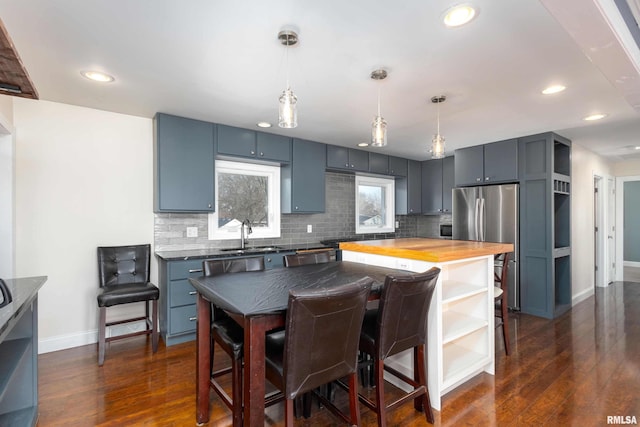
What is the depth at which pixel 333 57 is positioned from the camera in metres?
2.07

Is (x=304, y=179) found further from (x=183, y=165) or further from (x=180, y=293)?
(x=180, y=293)

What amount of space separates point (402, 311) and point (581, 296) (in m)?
4.59

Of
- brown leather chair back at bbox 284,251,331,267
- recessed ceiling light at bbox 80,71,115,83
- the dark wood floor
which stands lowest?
the dark wood floor

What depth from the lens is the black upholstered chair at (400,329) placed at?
1671 mm

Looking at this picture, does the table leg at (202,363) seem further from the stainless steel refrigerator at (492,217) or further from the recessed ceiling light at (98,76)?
the stainless steel refrigerator at (492,217)

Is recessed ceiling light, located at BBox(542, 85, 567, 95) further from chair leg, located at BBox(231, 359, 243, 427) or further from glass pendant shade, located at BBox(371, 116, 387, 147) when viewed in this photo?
chair leg, located at BBox(231, 359, 243, 427)

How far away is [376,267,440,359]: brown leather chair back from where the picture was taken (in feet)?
5.45

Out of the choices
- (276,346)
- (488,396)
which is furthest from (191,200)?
(488,396)

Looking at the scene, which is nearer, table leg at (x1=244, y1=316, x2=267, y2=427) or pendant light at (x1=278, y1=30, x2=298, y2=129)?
table leg at (x1=244, y1=316, x2=267, y2=427)

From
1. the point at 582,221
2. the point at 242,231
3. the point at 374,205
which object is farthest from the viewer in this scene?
the point at 374,205

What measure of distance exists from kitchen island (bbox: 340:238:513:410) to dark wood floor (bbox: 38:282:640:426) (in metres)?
0.15

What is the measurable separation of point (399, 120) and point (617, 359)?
2928mm

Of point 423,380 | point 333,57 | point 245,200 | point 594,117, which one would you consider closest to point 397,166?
point 594,117

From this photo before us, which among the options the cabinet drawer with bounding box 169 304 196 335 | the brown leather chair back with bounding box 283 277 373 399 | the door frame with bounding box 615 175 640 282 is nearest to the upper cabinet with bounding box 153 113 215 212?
the cabinet drawer with bounding box 169 304 196 335
